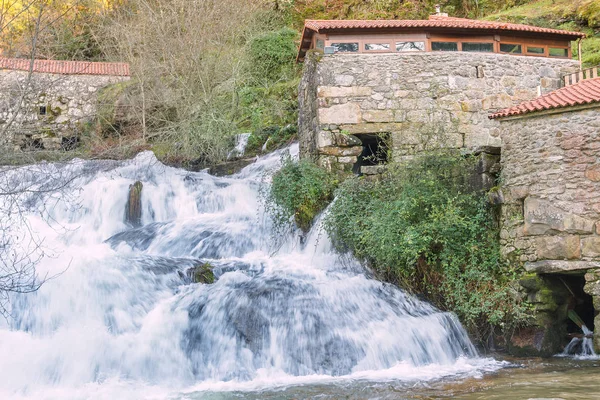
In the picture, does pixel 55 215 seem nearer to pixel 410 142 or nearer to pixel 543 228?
pixel 410 142

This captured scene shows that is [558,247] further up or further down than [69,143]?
further down

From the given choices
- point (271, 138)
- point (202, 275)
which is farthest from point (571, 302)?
point (271, 138)

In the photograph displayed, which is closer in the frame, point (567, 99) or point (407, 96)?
point (567, 99)

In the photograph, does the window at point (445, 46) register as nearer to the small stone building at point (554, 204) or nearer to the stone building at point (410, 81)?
the stone building at point (410, 81)

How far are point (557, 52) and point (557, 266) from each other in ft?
25.8

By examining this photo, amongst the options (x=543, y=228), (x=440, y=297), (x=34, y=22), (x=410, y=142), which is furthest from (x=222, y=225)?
(x=34, y=22)

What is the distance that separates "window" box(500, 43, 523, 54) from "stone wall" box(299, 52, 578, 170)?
0.23 metres

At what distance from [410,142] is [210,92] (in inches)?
347

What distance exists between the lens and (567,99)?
7.62 m

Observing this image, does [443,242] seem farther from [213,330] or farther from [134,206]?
[134,206]

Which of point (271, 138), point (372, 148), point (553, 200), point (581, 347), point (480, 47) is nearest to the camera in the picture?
point (553, 200)

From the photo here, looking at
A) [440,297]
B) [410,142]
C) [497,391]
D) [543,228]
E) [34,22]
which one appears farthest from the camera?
[410,142]

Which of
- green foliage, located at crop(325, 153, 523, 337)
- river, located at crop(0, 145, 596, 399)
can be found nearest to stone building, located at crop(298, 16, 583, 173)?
green foliage, located at crop(325, 153, 523, 337)

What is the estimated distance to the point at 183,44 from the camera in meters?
19.2
